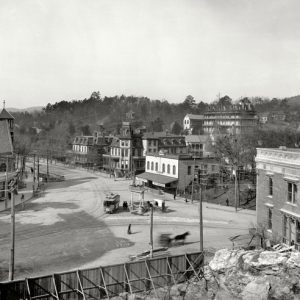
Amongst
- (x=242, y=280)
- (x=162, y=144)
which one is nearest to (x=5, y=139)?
(x=162, y=144)

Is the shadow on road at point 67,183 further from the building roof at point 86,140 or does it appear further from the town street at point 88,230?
the building roof at point 86,140

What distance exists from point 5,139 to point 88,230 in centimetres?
3096

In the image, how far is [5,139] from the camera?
62625mm

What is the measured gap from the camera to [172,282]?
2442 centimetres

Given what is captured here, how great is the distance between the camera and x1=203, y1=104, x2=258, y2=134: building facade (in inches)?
4653

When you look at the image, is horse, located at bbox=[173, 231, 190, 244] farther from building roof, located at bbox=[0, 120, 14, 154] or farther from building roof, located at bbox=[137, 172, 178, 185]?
building roof, located at bbox=[0, 120, 14, 154]

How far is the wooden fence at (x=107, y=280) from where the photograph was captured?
2017cm

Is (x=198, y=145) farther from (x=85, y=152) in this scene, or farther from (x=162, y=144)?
(x=85, y=152)

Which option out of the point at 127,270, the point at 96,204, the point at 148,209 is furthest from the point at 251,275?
the point at 96,204

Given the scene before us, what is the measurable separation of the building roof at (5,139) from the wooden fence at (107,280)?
43236 mm

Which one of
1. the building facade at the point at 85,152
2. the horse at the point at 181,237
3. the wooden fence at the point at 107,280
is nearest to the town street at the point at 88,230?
the horse at the point at 181,237

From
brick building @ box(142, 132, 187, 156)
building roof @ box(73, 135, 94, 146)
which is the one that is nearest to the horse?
brick building @ box(142, 132, 187, 156)

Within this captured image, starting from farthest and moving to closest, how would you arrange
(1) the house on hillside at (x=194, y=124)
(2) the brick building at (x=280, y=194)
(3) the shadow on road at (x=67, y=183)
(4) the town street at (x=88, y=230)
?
1. (1) the house on hillside at (x=194, y=124)
2. (3) the shadow on road at (x=67, y=183)
3. (2) the brick building at (x=280, y=194)
4. (4) the town street at (x=88, y=230)

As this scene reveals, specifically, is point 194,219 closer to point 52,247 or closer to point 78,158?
point 52,247
